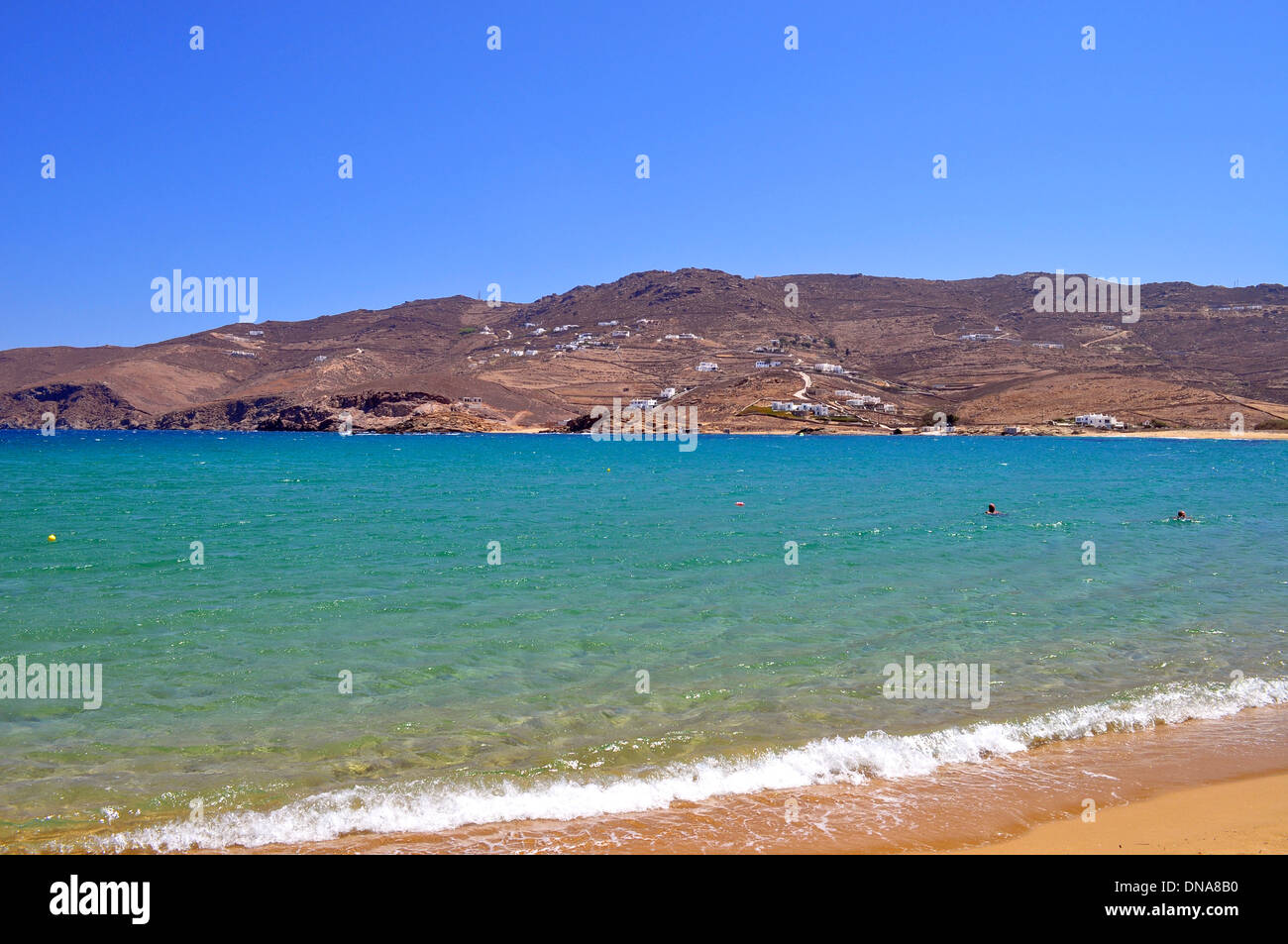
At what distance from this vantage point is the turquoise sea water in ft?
26.2

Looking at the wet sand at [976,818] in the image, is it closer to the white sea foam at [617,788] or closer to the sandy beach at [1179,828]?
the sandy beach at [1179,828]

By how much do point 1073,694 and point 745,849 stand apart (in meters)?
6.47

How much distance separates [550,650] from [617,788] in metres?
4.89

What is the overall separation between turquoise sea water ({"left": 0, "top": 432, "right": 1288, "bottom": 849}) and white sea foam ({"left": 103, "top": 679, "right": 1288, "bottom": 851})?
4cm

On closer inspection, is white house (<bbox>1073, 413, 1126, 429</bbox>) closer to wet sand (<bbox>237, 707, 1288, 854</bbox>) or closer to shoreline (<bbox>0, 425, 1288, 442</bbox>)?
shoreline (<bbox>0, 425, 1288, 442</bbox>)

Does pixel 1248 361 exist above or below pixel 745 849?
Result: above

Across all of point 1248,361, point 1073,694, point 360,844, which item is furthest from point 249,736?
point 1248,361

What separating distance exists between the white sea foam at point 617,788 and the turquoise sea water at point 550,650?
0.12 ft

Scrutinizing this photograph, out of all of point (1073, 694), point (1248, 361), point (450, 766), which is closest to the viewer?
point (450, 766)

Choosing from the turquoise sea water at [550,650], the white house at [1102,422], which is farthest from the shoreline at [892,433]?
the turquoise sea water at [550,650]

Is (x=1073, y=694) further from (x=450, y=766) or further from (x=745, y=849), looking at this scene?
(x=450, y=766)

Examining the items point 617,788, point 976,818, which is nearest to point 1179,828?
point 976,818

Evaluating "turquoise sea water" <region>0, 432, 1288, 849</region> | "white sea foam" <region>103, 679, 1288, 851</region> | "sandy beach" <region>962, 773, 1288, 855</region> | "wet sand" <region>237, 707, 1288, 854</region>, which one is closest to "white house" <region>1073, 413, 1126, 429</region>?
"turquoise sea water" <region>0, 432, 1288, 849</region>

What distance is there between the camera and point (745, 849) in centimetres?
660
